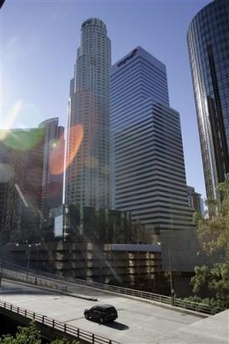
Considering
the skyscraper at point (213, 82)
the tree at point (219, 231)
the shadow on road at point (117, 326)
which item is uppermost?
the skyscraper at point (213, 82)

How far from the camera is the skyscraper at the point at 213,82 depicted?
11023cm

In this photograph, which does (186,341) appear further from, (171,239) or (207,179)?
(207,179)

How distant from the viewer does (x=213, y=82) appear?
375 feet

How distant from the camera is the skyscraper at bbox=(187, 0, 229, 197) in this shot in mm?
110231

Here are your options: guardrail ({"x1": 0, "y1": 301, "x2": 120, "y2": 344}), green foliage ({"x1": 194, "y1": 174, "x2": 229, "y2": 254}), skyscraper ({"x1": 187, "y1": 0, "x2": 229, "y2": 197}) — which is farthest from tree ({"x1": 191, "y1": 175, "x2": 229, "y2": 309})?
skyscraper ({"x1": 187, "y1": 0, "x2": 229, "y2": 197})

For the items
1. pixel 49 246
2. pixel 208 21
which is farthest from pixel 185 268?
pixel 208 21

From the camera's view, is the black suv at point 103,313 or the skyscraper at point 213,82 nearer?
the black suv at point 103,313

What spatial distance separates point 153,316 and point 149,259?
79695 millimetres

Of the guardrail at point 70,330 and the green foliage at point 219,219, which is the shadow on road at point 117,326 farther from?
the green foliage at point 219,219

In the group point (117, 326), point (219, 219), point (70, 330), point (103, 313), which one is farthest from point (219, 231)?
point (70, 330)

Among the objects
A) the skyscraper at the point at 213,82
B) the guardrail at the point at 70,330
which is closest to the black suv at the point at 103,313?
the guardrail at the point at 70,330

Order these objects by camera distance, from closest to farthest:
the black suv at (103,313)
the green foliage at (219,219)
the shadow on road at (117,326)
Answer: the shadow on road at (117,326)
the black suv at (103,313)
the green foliage at (219,219)

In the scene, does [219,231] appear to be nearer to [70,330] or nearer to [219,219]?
[219,219]

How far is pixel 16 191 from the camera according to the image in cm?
19325
